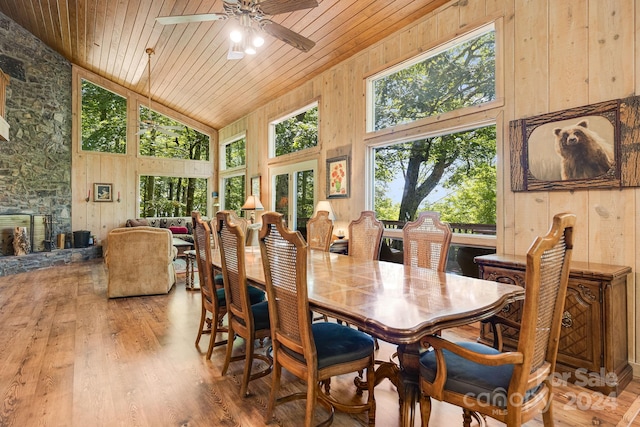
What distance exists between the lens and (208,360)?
2.69 meters

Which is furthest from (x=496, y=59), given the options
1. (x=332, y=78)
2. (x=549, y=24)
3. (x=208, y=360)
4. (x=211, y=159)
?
(x=211, y=159)

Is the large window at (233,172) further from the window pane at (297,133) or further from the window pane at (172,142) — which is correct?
the window pane at (297,133)

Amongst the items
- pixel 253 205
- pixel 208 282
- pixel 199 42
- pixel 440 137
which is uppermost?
pixel 199 42

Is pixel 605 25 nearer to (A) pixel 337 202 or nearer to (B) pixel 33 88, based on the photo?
(A) pixel 337 202

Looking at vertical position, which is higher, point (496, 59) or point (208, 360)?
point (496, 59)

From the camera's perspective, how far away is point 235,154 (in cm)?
894

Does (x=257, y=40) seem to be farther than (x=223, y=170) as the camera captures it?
No

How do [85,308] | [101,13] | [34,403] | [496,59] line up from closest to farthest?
1. [34,403]
2. [496,59]
3. [85,308]
4. [101,13]

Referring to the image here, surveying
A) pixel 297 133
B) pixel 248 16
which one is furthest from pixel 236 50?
pixel 297 133

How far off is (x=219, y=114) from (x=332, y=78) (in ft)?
13.6

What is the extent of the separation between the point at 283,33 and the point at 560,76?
237 centimetres

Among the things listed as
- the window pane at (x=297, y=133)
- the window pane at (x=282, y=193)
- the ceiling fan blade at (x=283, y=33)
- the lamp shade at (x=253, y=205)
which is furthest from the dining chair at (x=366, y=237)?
the lamp shade at (x=253, y=205)

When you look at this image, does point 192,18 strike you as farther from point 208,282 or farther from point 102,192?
point 102,192

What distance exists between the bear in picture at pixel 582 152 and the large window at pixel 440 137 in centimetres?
65
